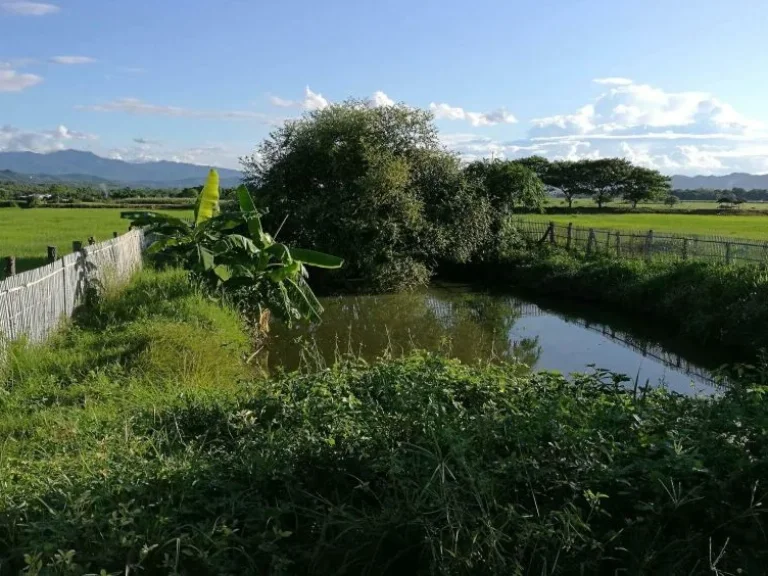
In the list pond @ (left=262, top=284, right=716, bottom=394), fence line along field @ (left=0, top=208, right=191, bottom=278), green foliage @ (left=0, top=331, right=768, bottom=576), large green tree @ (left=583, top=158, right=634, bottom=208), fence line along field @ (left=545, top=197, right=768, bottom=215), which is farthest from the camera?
large green tree @ (left=583, top=158, right=634, bottom=208)

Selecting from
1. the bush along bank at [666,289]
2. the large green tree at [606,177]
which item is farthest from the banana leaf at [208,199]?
the large green tree at [606,177]

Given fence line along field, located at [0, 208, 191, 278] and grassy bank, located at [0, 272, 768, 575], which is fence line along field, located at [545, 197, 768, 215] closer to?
fence line along field, located at [0, 208, 191, 278]

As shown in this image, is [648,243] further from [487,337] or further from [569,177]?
[569,177]

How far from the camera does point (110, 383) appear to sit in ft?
22.8

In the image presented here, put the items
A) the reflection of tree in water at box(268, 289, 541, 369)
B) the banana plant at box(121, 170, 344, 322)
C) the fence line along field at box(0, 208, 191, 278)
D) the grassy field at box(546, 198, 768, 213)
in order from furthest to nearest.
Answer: the grassy field at box(546, 198, 768, 213), the fence line along field at box(0, 208, 191, 278), the banana plant at box(121, 170, 344, 322), the reflection of tree in water at box(268, 289, 541, 369)

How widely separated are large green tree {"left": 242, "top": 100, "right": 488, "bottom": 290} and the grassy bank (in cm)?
1415

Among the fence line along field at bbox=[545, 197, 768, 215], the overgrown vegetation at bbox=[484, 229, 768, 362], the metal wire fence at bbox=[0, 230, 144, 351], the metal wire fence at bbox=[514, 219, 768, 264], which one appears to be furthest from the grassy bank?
the fence line along field at bbox=[545, 197, 768, 215]

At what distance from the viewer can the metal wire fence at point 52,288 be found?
742 centimetres

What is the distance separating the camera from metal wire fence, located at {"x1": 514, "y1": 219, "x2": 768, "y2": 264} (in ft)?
53.8

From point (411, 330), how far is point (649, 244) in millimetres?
9276

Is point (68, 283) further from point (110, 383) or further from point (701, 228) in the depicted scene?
point (701, 228)


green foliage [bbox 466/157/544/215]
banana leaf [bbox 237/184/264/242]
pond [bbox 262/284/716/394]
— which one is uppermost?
green foliage [bbox 466/157/544/215]

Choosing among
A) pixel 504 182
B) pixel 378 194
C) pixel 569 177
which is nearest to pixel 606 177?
pixel 569 177

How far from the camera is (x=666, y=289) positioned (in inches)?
618
